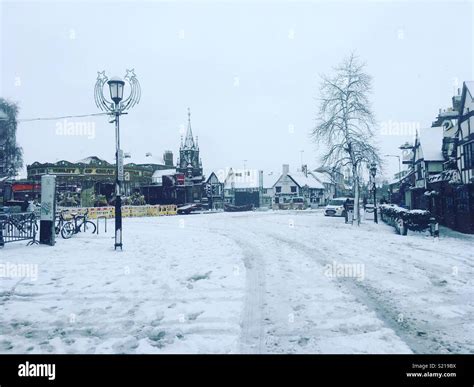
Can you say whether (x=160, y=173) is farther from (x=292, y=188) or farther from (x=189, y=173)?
(x=292, y=188)

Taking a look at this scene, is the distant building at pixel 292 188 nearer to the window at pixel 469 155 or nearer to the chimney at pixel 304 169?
the chimney at pixel 304 169

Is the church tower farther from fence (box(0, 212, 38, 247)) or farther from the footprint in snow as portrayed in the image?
the footprint in snow

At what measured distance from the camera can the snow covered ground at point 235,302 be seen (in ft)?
14.1

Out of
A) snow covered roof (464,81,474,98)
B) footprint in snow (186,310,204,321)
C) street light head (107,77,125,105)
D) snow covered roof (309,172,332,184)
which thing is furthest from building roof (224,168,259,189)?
footprint in snow (186,310,204,321)

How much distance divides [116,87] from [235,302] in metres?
8.38

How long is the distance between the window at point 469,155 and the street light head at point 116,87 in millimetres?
18026

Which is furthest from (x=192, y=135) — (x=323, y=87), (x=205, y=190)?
(x=323, y=87)

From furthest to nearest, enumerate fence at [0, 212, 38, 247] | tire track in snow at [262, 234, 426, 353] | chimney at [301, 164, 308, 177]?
chimney at [301, 164, 308, 177] → fence at [0, 212, 38, 247] → tire track in snow at [262, 234, 426, 353]

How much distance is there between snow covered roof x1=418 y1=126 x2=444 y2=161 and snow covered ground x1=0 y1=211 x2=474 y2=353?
54.9 ft

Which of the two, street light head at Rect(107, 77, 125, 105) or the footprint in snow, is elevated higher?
street light head at Rect(107, 77, 125, 105)

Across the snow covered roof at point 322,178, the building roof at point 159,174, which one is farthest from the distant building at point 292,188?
the building roof at point 159,174

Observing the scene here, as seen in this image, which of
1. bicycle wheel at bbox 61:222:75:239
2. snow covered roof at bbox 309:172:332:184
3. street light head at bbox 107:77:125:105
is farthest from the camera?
snow covered roof at bbox 309:172:332:184

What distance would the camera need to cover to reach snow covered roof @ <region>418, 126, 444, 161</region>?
2503 cm
